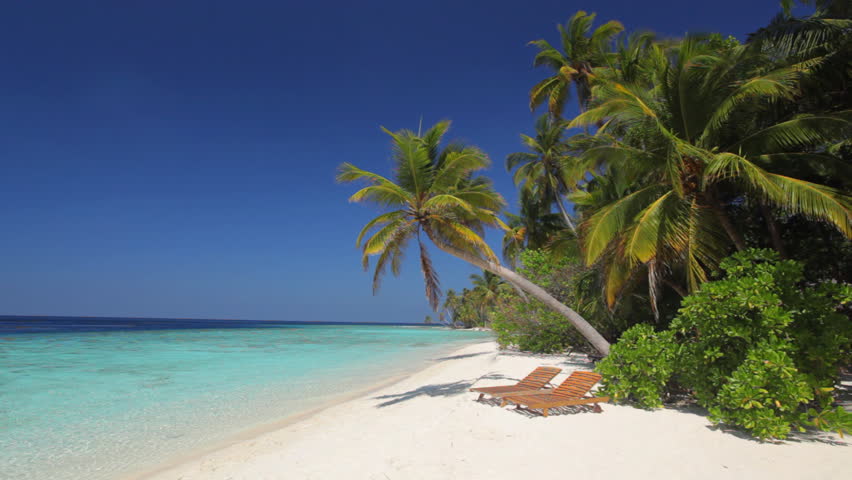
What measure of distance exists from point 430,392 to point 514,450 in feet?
14.8

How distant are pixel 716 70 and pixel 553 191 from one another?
1353cm

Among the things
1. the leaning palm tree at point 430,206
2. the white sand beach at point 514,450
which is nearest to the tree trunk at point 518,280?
the leaning palm tree at point 430,206

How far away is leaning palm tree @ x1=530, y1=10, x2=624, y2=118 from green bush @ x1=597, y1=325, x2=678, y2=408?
12.6m

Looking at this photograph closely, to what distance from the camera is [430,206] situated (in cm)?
752

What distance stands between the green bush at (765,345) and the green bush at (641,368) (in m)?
0.37

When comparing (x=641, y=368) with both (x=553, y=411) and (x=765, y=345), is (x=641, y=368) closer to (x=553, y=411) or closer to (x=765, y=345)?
(x=553, y=411)

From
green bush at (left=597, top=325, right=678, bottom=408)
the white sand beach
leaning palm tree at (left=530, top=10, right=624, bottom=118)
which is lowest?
the white sand beach

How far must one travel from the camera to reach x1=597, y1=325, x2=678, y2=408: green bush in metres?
6.22

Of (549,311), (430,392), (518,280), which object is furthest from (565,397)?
(549,311)

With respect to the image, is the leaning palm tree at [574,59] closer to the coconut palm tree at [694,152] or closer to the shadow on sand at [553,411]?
the coconut palm tree at [694,152]

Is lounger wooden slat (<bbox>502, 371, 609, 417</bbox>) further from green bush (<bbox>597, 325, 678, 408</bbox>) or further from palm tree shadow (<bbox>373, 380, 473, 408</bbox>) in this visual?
palm tree shadow (<bbox>373, 380, 473, 408</bbox>)

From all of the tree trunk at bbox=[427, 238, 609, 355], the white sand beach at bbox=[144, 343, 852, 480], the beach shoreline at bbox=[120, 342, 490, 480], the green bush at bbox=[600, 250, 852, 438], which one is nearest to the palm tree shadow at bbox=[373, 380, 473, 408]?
the beach shoreline at bbox=[120, 342, 490, 480]

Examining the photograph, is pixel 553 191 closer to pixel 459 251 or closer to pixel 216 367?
pixel 459 251

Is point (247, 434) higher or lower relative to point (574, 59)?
lower
